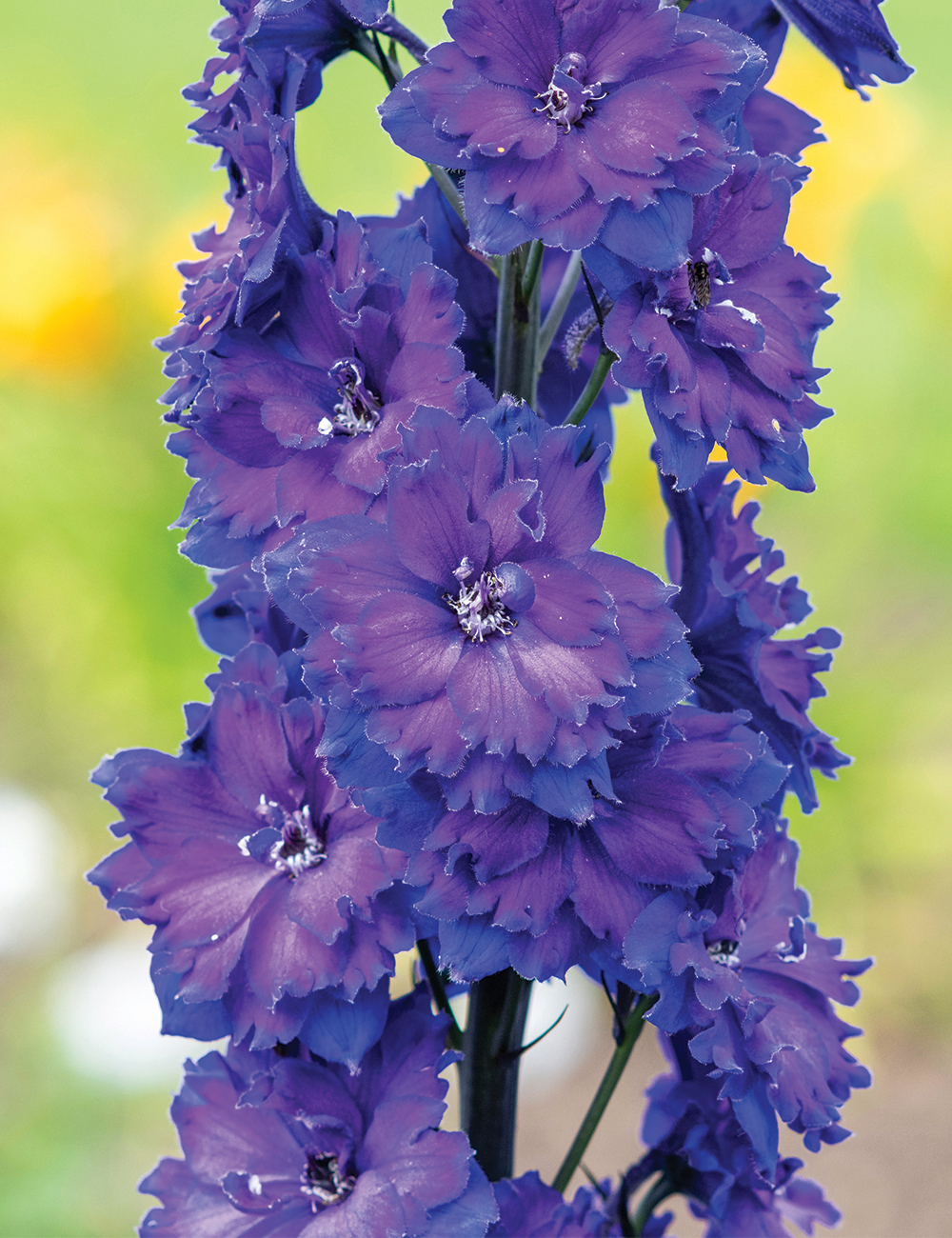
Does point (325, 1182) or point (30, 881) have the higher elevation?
point (30, 881)

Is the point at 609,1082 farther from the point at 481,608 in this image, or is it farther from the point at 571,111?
the point at 571,111

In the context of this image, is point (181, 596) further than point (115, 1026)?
Yes

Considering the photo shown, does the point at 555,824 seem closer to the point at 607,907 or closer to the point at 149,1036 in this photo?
the point at 607,907

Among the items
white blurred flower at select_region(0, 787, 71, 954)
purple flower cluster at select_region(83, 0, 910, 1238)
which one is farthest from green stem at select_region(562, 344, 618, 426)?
white blurred flower at select_region(0, 787, 71, 954)

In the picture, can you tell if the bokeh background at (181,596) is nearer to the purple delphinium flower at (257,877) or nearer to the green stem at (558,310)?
the purple delphinium flower at (257,877)

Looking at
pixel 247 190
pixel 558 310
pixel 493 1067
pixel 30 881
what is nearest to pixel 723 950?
pixel 493 1067

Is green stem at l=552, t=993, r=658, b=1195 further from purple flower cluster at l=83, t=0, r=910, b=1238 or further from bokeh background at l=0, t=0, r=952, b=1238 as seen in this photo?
bokeh background at l=0, t=0, r=952, b=1238

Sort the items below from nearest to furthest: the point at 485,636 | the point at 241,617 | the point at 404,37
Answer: the point at 485,636 → the point at 404,37 → the point at 241,617
